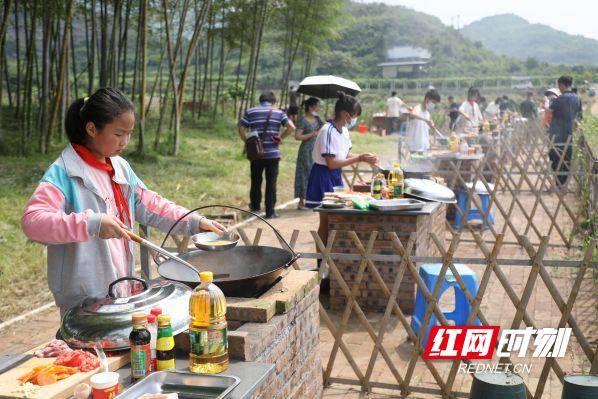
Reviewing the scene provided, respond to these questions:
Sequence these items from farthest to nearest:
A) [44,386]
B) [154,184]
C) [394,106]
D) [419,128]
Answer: [394,106] → [419,128] → [154,184] → [44,386]

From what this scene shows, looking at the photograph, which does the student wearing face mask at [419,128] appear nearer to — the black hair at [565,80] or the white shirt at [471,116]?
the black hair at [565,80]

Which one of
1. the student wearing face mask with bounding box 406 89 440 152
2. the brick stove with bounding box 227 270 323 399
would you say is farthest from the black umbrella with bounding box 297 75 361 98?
the brick stove with bounding box 227 270 323 399

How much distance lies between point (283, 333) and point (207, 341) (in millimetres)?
548

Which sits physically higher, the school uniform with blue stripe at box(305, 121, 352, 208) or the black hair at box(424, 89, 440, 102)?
the black hair at box(424, 89, 440, 102)

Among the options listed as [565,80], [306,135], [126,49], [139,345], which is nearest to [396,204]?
[139,345]

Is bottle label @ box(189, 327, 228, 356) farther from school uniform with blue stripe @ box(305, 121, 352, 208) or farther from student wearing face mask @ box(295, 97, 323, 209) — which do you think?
student wearing face mask @ box(295, 97, 323, 209)

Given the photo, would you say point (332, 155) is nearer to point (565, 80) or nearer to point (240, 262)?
point (240, 262)

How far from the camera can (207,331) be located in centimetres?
207

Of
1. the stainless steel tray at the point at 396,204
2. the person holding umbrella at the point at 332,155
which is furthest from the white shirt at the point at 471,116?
the stainless steel tray at the point at 396,204

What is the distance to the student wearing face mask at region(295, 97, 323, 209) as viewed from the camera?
8.80 m

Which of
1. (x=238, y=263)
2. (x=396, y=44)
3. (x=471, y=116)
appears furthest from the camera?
(x=396, y=44)

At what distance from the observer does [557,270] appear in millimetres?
6395

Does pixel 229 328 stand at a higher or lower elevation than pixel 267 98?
lower

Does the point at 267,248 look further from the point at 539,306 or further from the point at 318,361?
the point at 539,306
